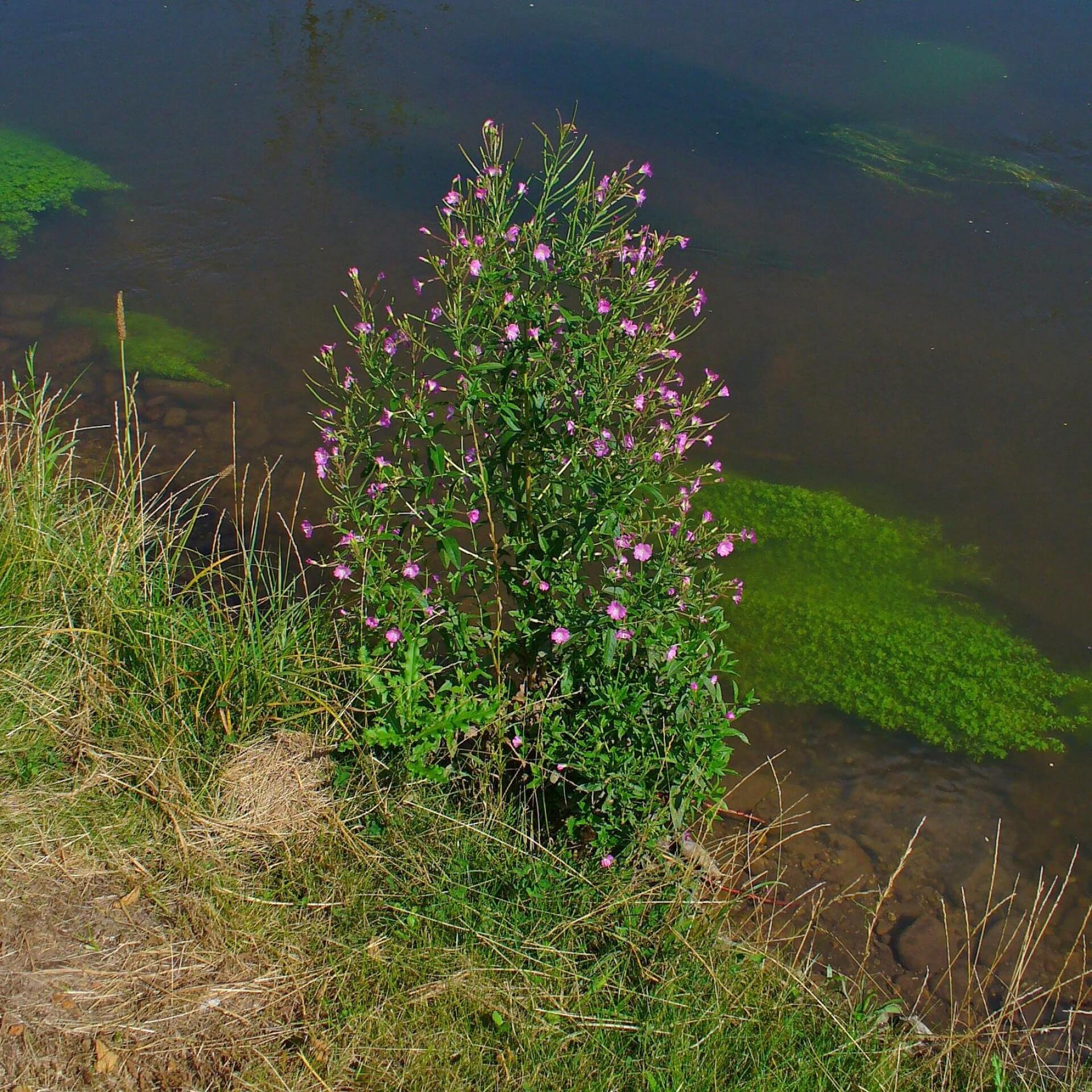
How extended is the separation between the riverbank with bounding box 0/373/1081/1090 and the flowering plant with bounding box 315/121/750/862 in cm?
17

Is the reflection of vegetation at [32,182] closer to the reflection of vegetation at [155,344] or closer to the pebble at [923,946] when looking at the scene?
the reflection of vegetation at [155,344]

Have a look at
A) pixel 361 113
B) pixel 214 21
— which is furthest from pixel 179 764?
pixel 214 21

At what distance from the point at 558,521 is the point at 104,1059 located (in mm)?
1354

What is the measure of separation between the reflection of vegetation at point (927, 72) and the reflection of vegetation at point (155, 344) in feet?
14.5

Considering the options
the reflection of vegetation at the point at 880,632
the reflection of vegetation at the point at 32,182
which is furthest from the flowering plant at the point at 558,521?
the reflection of vegetation at the point at 32,182

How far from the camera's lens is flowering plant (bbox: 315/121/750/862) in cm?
240

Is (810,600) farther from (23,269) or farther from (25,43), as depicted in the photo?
(25,43)

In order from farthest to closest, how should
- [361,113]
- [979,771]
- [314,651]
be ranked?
[361,113] < [979,771] < [314,651]

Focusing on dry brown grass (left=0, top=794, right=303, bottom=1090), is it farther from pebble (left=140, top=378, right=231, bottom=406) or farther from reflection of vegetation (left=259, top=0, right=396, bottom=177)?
reflection of vegetation (left=259, top=0, right=396, bottom=177)

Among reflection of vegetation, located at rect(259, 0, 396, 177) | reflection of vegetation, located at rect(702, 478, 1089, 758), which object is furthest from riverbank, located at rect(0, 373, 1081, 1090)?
reflection of vegetation, located at rect(259, 0, 396, 177)

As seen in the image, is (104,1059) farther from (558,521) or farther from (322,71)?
(322,71)

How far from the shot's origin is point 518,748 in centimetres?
262

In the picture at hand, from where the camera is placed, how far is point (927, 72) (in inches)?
277

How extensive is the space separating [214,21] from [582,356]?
6.42 meters
